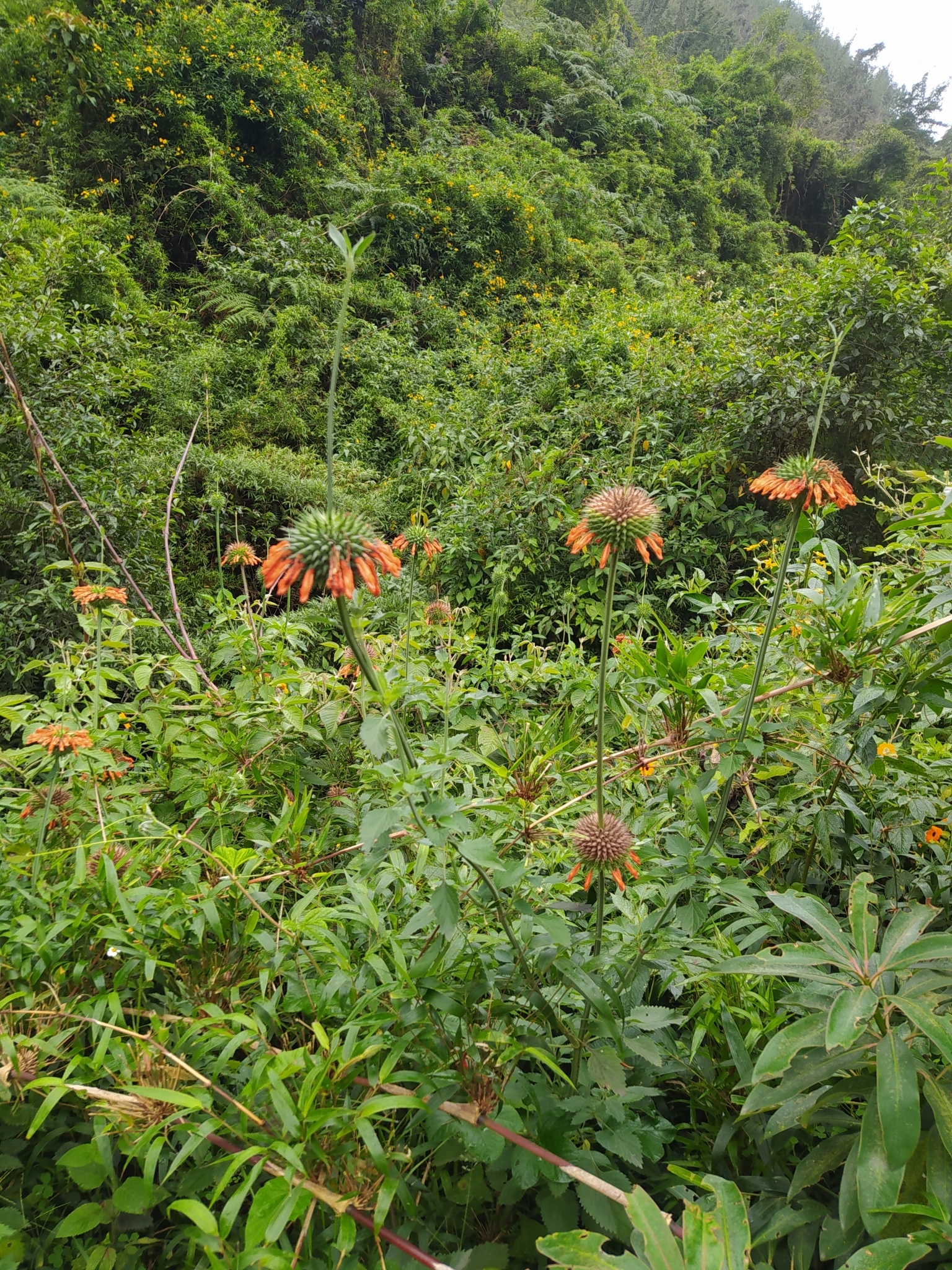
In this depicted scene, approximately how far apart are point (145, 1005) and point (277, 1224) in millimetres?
487

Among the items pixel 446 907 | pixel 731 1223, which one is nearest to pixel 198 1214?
pixel 446 907

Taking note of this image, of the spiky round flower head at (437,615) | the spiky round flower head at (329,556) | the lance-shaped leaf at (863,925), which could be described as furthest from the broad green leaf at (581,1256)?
the spiky round flower head at (437,615)

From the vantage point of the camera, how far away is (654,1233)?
0.58 meters

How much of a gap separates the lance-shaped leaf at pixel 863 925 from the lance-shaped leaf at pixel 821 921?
0.01 meters

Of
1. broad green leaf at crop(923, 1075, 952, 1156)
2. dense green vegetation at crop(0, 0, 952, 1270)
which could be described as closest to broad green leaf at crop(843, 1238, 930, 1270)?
dense green vegetation at crop(0, 0, 952, 1270)

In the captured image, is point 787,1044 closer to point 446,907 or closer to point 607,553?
point 446,907

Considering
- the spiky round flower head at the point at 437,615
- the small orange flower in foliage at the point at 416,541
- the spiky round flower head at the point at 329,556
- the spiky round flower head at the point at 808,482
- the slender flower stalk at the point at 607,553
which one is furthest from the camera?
the spiky round flower head at the point at 437,615

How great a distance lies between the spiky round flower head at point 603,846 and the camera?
2.87 feet

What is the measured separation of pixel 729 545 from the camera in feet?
10.9

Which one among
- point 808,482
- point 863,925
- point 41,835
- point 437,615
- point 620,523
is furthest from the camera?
point 437,615

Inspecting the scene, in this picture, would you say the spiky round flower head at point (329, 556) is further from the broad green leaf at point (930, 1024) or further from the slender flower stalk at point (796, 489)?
the broad green leaf at point (930, 1024)

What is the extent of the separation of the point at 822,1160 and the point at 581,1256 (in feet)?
1.18

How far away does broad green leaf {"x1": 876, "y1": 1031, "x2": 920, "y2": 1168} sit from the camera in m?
0.62

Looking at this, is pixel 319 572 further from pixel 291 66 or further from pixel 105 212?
pixel 291 66
